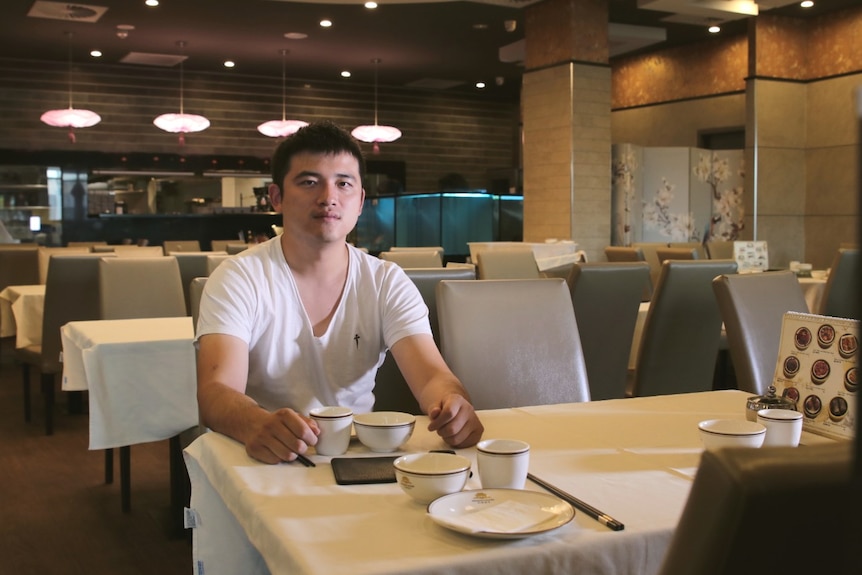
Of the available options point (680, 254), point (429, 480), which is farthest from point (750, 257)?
point (429, 480)

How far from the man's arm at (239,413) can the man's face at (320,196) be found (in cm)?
33

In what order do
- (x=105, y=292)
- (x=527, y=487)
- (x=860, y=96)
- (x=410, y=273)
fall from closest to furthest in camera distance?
(x=860, y=96) → (x=527, y=487) → (x=410, y=273) → (x=105, y=292)

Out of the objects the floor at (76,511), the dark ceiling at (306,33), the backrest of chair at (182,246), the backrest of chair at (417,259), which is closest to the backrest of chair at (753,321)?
the floor at (76,511)

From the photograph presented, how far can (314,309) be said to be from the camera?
1979mm

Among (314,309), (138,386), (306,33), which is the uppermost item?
(306,33)

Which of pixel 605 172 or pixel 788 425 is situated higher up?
pixel 605 172

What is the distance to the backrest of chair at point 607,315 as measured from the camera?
3.30 meters

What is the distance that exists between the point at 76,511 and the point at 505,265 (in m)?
2.57

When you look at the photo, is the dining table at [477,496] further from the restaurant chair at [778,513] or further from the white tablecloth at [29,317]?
the white tablecloth at [29,317]

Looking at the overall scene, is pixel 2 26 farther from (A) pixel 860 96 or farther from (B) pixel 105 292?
(A) pixel 860 96

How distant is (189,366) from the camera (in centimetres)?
304

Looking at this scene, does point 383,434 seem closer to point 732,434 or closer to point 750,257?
point 732,434

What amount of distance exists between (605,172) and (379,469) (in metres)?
7.96

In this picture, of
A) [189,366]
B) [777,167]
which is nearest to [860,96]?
[189,366]
